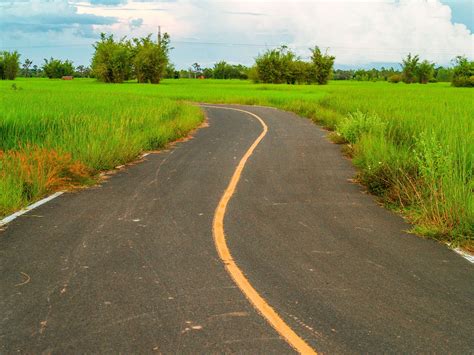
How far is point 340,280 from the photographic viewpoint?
18.4 ft

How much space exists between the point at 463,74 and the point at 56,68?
297ft

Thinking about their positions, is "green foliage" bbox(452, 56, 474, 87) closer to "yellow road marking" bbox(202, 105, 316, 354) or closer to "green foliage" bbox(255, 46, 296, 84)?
"green foliage" bbox(255, 46, 296, 84)

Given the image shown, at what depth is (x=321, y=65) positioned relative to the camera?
3905 inches

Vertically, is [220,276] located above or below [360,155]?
below

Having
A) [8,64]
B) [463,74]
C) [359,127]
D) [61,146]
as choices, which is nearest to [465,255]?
[61,146]

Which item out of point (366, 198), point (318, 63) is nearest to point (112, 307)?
point (366, 198)

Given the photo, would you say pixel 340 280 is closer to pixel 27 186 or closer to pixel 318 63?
pixel 27 186

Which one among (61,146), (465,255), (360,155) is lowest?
(465,255)

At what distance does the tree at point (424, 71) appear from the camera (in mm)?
98000

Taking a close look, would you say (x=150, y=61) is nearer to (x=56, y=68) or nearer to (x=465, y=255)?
(x=56, y=68)

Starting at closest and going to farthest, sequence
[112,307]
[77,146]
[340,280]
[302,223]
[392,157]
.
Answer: [112,307], [340,280], [302,223], [392,157], [77,146]

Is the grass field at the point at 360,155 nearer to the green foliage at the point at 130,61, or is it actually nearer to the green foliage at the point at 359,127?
the green foliage at the point at 359,127

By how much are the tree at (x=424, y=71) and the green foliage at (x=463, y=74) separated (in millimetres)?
19078

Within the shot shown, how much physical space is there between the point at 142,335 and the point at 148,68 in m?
86.5
